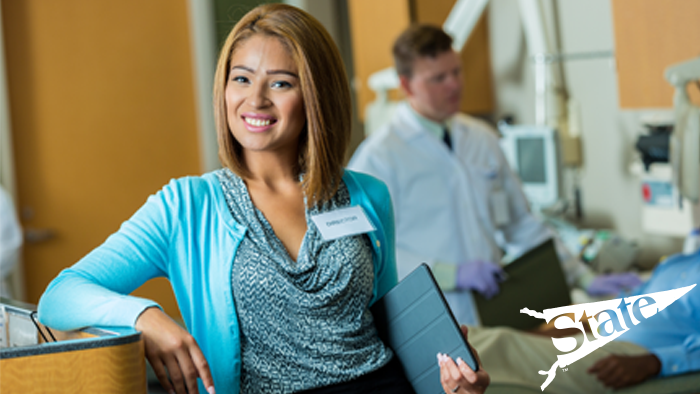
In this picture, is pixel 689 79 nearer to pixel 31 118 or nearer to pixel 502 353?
pixel 502 353

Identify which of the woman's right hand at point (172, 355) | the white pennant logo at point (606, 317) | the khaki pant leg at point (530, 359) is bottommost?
the khaki pant leg at point (530, 359)

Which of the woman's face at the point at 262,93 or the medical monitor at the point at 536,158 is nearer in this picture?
the woman's face at the point at 262,93

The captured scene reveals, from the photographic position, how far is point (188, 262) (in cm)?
97

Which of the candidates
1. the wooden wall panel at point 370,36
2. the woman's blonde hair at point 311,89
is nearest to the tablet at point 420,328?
the woman's blonde hair at point 311,89

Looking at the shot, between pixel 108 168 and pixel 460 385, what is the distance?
2508 mm

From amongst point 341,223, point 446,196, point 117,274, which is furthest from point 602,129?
point 117,274

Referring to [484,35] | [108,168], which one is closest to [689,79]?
[484,35]

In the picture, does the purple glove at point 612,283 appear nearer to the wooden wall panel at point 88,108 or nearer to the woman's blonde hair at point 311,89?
the woman's blonde hair at point 311,89

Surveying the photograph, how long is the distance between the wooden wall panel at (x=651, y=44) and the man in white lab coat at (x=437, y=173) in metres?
0.86

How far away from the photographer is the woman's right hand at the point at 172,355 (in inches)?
30.9

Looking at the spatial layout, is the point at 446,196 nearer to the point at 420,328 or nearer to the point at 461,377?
the point at 420,328

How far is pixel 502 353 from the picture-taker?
1.61m

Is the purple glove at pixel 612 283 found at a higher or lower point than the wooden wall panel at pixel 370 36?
lower

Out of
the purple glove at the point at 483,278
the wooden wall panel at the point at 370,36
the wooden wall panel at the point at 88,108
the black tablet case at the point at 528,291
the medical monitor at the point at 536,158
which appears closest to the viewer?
the black tablet case at the point at 528,291
